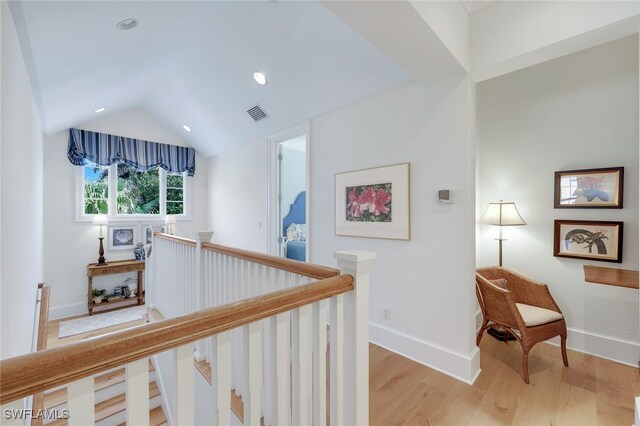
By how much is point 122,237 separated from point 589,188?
623 cm

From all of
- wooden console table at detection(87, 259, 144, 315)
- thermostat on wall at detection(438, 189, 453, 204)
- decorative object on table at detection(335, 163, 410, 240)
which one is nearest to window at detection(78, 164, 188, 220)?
wooden console table at detection(87, 259, 144, 315)

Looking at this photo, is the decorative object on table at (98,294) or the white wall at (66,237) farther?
the decorative object on table at (98,294)

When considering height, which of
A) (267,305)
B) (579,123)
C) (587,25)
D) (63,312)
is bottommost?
(63,312)

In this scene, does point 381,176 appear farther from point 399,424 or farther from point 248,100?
point 248,100

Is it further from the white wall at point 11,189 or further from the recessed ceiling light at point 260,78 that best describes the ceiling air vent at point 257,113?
the white wall at point 11,189

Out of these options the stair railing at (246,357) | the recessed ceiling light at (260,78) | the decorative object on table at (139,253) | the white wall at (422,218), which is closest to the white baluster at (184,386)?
the stair railing at (246,357)

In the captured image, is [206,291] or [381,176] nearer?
[206,291]

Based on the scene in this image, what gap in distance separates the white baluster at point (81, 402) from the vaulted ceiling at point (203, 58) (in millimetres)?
2060

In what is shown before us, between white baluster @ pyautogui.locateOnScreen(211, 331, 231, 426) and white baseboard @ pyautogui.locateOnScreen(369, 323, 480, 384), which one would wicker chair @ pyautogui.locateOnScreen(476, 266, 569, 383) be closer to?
white baseboard @ pyautogui.locateOnScreen(369, 323, 480, 384)

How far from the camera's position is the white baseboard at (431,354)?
7.14 ft

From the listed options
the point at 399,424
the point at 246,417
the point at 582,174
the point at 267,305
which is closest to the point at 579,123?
the point at 582,174

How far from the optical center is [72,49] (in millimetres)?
2199

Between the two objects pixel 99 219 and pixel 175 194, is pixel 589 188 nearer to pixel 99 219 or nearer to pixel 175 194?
pixel 175 194

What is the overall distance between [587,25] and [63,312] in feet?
21.5
